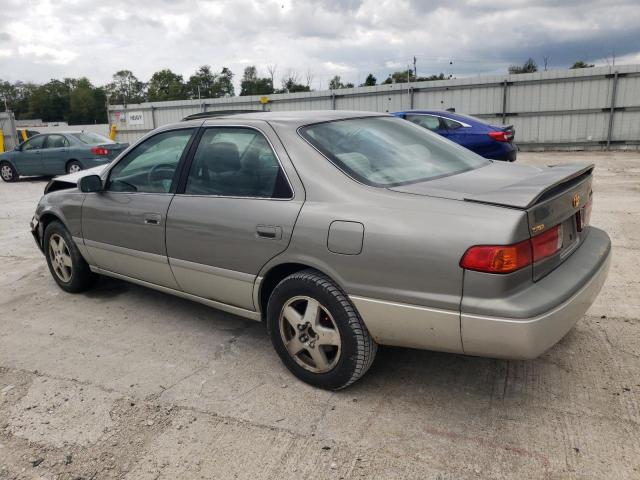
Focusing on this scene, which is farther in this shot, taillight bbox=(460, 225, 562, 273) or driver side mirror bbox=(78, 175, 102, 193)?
driver side mirror bbox=(78, 175, 102, 193)

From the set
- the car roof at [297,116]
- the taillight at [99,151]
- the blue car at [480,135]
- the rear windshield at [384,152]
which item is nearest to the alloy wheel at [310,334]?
the rear windshield at [384,152]

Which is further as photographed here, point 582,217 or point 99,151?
point 99,151

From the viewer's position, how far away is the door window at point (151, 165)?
373 centimetres

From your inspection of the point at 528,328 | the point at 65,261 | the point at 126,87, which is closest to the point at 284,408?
the point at 528,328

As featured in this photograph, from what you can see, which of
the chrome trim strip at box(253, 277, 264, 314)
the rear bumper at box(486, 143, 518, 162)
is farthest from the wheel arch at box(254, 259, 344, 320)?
the rear bumper at box(486, 143, 518, 162)

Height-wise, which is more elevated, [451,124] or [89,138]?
[451,124]

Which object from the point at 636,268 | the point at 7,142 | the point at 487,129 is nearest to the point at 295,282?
the point at 636,268

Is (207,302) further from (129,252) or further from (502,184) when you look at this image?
(502,184)

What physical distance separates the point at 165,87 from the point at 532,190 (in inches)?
4085

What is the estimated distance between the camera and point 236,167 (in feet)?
11.0

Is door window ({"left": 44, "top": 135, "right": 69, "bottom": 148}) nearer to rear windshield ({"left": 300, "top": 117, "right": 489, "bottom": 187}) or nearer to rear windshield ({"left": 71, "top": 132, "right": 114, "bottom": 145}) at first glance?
rear windshield ({"left": 71, "top": 132, "right": 114, "bottom": 145})

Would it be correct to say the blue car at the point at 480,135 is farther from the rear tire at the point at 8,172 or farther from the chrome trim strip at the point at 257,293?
the rear tire at the point at 8,172

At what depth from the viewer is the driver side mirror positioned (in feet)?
13.3

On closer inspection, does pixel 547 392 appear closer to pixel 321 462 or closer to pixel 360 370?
pixel 360 370
